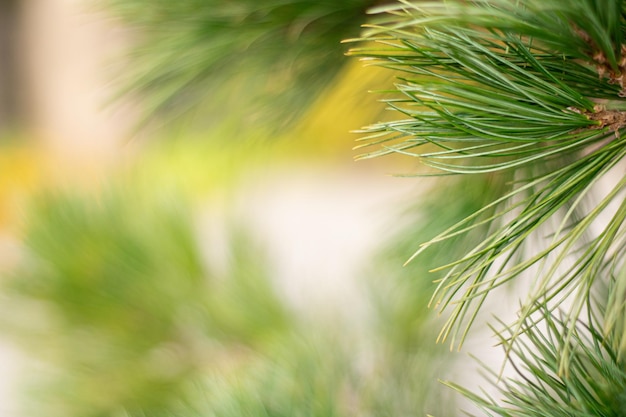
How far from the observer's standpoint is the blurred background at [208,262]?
0.22 m

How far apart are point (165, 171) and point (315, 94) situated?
0.65 ft

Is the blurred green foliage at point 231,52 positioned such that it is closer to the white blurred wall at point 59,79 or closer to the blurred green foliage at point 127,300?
the blurred green foliage at point 127,300

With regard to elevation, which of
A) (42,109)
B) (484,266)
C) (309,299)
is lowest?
(484,266)

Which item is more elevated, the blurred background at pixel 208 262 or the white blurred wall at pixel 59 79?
the white blurred wall at pixel 59 79

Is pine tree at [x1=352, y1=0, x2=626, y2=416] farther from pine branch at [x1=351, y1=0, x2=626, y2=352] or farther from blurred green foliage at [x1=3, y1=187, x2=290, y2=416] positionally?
blurred green foliage at [x1=3, y1=187, x2=290, y2=416]

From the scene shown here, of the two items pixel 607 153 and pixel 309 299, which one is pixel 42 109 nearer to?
pixel 309 299

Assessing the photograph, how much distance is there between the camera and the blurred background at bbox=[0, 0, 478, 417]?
0.22 m

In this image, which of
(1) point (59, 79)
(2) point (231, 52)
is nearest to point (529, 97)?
(2) point (231, 52)

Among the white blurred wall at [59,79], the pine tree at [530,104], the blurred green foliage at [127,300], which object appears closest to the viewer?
the pine tree at [530,104]

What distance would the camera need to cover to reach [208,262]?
14.9 inches

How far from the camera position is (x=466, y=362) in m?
0.32

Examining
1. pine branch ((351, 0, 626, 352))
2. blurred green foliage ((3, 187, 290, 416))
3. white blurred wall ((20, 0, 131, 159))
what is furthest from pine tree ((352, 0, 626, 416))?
white blurred wall ((20, 0, 131, 159))

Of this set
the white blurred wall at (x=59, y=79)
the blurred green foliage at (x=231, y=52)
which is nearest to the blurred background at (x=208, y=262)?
the blurred green foliage at (x=231, y=52)

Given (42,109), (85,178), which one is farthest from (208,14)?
(42,109)
